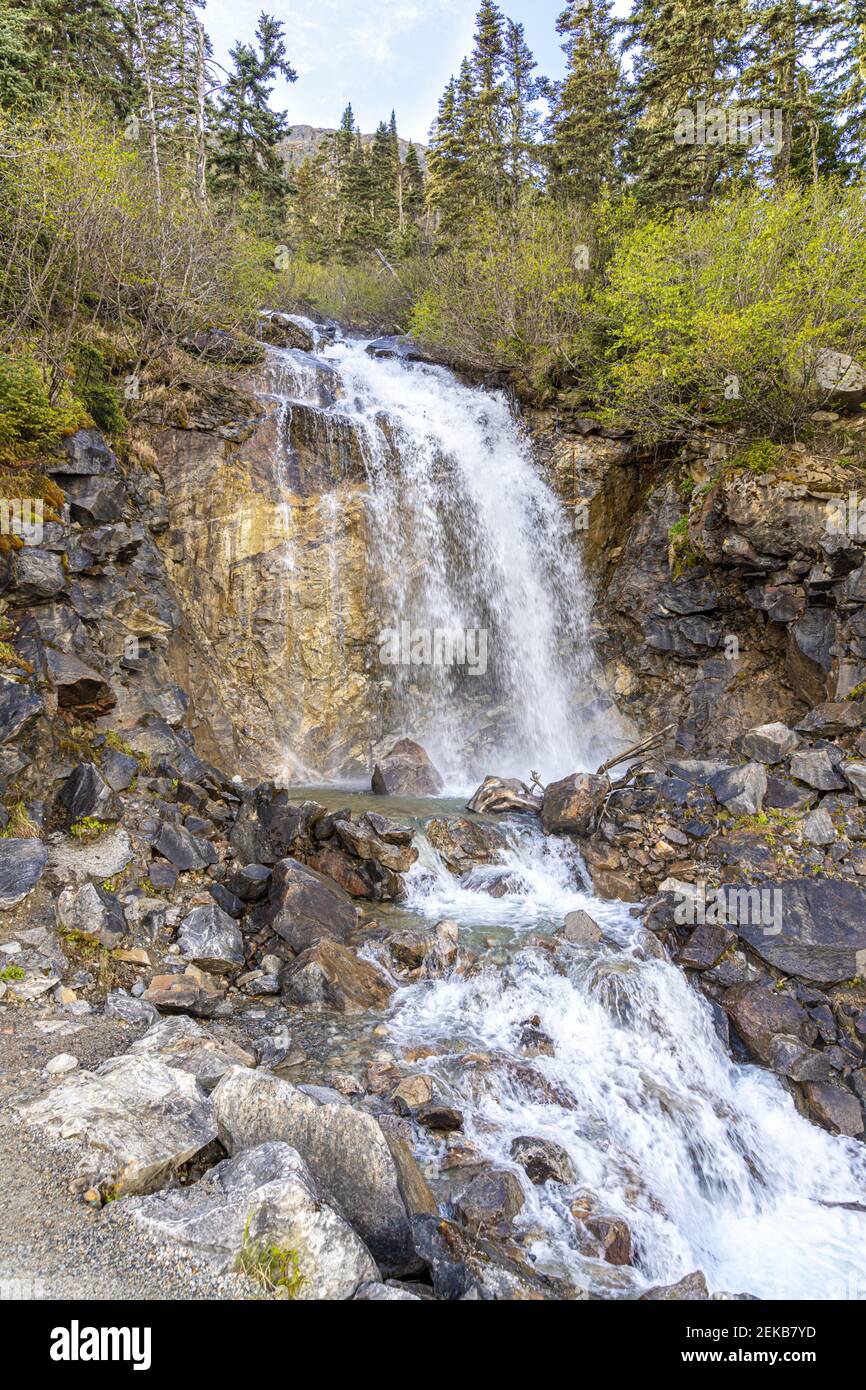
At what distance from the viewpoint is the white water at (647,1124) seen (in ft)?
14.7

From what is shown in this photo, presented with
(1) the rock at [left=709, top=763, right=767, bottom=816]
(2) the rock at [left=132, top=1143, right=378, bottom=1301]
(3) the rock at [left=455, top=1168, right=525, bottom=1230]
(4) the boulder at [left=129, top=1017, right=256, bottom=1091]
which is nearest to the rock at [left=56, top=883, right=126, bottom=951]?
(4) the boulder at [left=129, top=1017, right=256, bottom=1091]

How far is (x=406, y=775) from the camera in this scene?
11812 mm

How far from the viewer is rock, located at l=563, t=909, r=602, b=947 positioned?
23.6 feet

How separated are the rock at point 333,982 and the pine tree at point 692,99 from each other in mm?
21147

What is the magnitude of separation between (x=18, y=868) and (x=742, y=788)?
8.39 metres

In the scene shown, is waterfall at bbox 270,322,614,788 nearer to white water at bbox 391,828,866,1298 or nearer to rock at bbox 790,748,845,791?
rock at bbox 790,748,845,791

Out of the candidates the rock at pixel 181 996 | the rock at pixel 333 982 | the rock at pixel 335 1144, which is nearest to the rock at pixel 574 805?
the rock at pixel 333 982

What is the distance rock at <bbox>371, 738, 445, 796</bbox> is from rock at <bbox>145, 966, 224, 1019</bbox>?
5.78m

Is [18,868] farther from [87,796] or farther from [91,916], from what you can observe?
[87,796]

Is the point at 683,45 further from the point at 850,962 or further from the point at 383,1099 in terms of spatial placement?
the point at 383,1099

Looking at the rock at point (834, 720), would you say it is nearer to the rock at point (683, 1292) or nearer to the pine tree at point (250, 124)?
the rock at point (683, 1292)

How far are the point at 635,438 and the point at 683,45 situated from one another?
13.2m

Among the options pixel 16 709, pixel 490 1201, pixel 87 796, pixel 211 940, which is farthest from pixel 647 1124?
pixel 16 709
